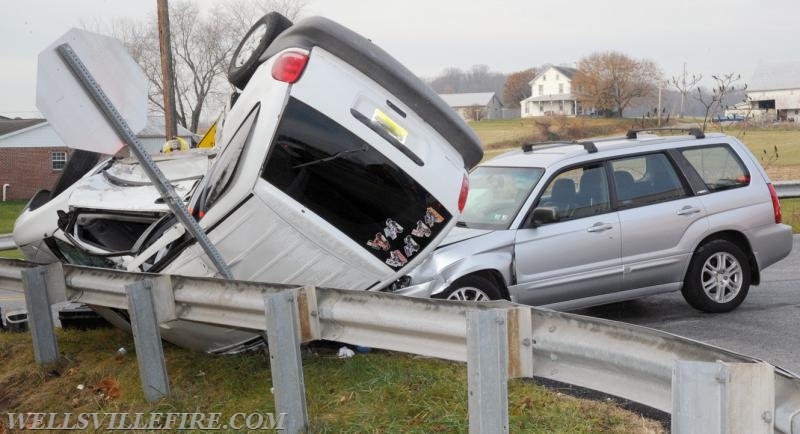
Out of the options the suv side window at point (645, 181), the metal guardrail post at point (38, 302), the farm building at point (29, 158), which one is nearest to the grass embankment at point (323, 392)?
the metal guardrail post at point (38, 302)

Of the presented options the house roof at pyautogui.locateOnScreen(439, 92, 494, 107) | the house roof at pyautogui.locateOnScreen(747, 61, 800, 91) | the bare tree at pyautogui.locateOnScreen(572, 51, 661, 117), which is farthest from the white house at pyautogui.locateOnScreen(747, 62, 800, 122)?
the house roof at pyautogui.locateOnScreen(439, 92, 494, 107)

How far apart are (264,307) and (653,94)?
187 feet

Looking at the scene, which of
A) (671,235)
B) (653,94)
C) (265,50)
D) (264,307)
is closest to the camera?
(264,307)

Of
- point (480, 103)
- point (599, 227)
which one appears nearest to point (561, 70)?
point (480, 103)

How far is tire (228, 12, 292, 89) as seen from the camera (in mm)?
6168

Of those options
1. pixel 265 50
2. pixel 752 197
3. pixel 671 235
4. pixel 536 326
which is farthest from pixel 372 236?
pixel 752 197

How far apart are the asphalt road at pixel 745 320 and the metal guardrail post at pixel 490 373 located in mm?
3572

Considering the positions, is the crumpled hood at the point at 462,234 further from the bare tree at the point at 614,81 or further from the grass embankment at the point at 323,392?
the bare tree at the point at 614,81

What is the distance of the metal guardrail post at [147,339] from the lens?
16.0 feet

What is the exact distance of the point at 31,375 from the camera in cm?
571

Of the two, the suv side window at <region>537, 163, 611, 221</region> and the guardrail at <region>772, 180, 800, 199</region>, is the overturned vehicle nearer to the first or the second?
the suv side window at <region>537, 163, 611, 221</region>

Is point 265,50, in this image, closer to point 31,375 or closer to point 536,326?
point 31,375

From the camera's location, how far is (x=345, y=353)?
563cm

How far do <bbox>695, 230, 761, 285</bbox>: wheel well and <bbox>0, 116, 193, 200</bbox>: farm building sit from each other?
4693 cm
